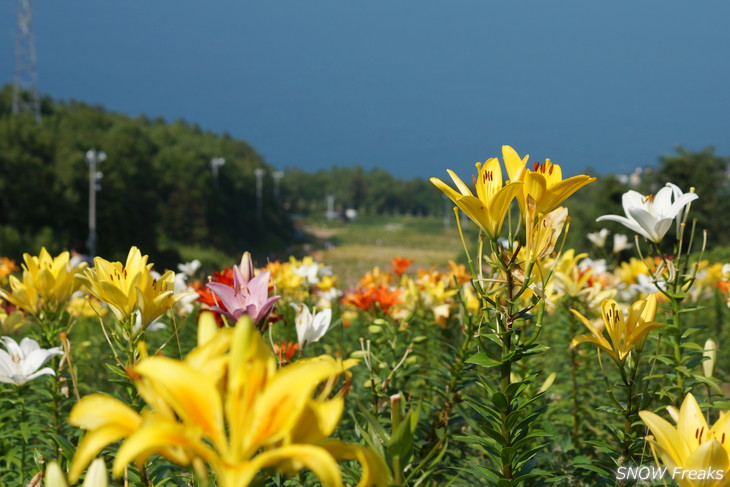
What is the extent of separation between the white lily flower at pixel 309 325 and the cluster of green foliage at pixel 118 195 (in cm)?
2485

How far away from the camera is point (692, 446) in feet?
3.03

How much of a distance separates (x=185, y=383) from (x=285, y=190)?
84944 mm

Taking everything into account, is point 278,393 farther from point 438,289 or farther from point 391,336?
point 438,289

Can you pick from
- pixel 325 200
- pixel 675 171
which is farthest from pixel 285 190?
pixel 675 171

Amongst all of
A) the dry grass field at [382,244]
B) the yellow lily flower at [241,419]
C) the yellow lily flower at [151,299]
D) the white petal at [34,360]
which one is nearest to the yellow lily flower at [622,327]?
the yellow lily flower at [241,419]

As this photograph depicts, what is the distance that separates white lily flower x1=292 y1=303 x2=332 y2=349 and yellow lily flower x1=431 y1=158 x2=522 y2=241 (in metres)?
0.54

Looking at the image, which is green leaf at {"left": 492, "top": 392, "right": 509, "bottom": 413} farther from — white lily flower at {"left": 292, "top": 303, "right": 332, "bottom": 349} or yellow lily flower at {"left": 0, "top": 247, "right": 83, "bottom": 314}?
yellow lily flower at {"left": 0, "top": 247, "right": 83, "bottom": 314}

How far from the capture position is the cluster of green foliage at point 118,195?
2620 cm

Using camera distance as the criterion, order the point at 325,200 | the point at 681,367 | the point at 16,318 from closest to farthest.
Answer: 1. the point at 681,367
2. the point at 16,318
3. the point at 325,200

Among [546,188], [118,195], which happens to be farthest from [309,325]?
[118,195]

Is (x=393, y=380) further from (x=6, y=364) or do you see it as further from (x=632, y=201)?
(x=6, y=364)

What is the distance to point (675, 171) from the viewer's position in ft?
77.0

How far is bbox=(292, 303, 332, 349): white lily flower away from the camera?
1.55 meters

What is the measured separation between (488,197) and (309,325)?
0.63 m
